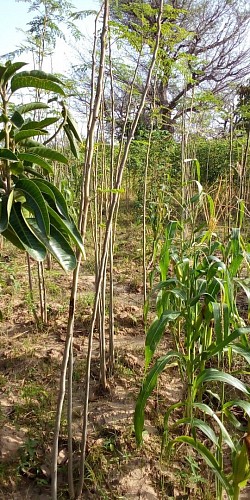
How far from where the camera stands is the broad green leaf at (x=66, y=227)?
2.75 feet

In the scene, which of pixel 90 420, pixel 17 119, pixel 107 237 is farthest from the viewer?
pixel 90 420

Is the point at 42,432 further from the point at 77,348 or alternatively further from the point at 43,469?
the point at 77,348

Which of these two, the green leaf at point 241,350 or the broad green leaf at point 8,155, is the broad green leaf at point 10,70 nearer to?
the broad green leaf at point 8,155

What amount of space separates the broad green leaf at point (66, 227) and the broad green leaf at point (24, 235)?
0.06 meters

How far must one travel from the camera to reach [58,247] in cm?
84

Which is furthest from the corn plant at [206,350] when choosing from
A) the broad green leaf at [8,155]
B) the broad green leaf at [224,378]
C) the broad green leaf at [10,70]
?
the broad green leaf at [10,70]

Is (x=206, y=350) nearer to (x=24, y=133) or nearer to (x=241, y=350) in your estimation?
(x=241, y=350)

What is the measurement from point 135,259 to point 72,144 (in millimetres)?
2308

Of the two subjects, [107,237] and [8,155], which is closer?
[8,155]

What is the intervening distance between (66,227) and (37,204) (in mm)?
85

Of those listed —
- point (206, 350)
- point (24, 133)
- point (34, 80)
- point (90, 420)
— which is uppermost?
point (34, 80)

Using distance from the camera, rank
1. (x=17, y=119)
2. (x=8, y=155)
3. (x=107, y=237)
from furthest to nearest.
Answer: (x=107, y=237)
(x=17, y=119)
(x=8, y=155)

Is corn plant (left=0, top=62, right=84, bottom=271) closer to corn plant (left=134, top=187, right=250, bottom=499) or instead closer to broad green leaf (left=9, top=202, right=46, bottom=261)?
broad green leaf (left=9, top=202, right=46, bottom=261)

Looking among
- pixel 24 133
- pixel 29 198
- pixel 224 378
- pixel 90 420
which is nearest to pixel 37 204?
pixel 29 198
